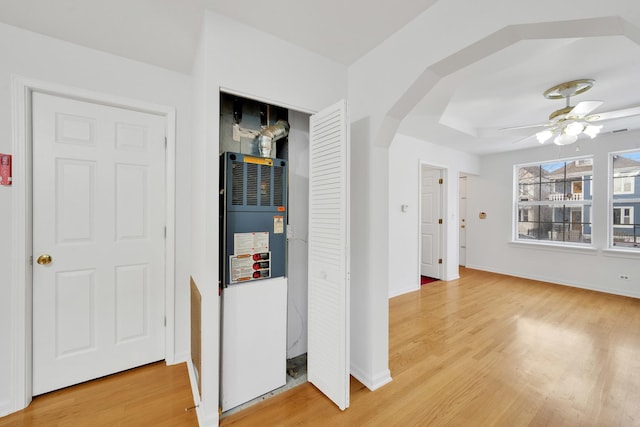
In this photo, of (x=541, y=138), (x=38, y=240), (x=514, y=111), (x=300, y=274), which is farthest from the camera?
(x=514, y=111)

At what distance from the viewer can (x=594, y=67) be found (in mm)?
2242

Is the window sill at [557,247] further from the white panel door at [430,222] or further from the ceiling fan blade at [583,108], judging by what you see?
the ceiling fan blade at [583,108]

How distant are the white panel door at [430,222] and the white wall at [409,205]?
15 centimetres

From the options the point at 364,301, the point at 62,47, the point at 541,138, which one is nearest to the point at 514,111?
the point at 541,138

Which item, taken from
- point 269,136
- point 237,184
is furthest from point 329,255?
point 269,136

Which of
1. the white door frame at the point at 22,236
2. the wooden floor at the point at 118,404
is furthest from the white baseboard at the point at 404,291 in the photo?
the white door frame at the point at 22,236

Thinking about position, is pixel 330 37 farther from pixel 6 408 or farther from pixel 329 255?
pixel 6 408

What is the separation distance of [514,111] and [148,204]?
4.31 metres

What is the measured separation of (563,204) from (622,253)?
1.09m

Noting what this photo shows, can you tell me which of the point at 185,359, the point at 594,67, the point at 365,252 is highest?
the point at 594,67

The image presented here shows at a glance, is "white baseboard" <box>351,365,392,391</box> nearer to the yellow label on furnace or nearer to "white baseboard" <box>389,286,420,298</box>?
the yellow label on furnace

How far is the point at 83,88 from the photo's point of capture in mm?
1816

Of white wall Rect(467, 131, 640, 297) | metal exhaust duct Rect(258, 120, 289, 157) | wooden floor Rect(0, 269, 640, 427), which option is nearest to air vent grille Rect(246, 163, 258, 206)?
metal exhaust duct Rect(258, 120, 289, 157)

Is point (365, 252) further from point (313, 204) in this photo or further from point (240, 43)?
point (240, 43)
